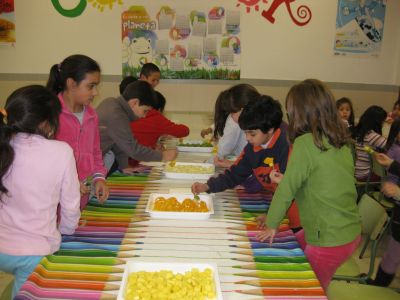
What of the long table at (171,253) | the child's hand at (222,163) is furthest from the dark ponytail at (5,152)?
the child's hand at (222,163)

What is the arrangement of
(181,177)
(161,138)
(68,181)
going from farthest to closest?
(161,138) → (181,177) → (68,181)

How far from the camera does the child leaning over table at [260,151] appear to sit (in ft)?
5.92

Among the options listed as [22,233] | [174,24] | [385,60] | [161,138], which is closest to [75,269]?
[22,233]

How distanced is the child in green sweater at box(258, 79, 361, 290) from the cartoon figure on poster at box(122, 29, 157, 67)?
364 centimetres

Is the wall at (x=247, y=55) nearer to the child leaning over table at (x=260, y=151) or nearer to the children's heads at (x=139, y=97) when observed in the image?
the children's heads at (x=139, y=97)

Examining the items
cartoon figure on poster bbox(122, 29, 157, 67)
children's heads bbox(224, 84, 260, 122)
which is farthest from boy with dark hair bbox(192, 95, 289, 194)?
cartoon figure on poster bbox(122, 29, 157, 67)

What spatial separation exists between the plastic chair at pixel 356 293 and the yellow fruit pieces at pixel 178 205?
25.3 inches

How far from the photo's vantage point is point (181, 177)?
7.00 feet

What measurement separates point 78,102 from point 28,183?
76 centimetres

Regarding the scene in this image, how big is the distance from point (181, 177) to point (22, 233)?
3.30ft

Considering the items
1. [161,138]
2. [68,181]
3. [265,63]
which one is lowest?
[161,138]

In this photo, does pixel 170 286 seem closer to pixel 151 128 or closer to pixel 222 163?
pixel 222 163

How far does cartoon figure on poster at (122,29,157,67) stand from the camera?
191 inches

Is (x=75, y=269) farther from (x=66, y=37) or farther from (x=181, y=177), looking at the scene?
(x=66, y=37)
